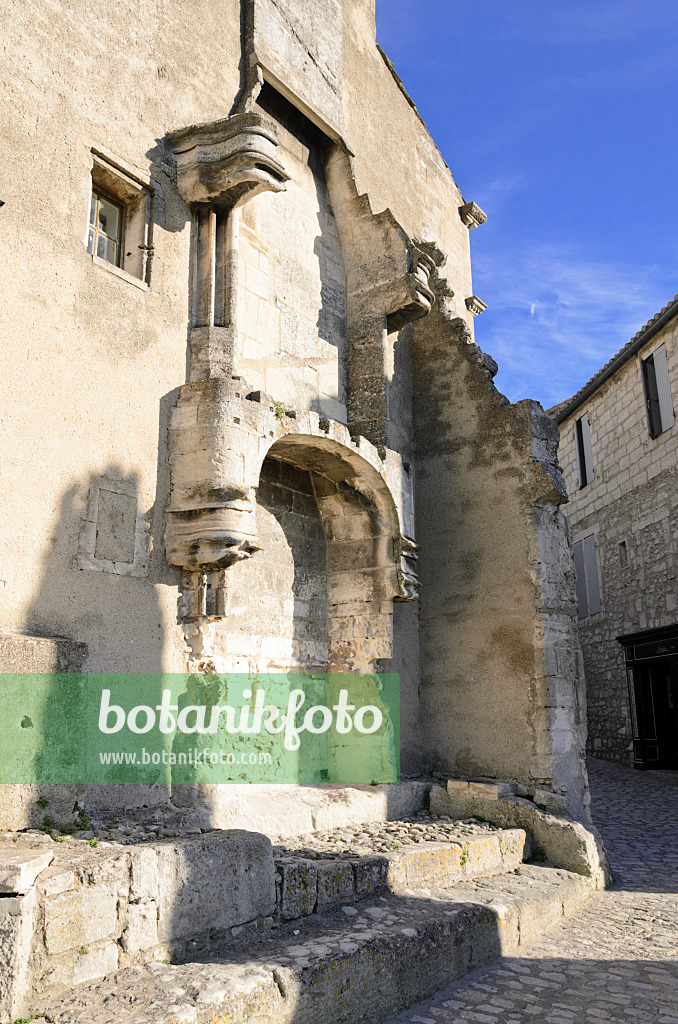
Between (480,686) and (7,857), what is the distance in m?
4.57

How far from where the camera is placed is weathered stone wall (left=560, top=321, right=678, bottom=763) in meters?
12.4

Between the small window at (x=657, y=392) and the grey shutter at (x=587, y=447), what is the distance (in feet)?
6.64

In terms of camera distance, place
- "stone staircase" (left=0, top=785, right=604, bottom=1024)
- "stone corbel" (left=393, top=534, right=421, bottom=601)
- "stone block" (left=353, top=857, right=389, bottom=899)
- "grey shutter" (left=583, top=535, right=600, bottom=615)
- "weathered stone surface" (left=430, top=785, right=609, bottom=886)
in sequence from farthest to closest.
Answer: "grey shutter" (left=583, top=535, right=600, bottom=615), "stone corbel" (left=393, top=534, right=421, bottom=601), "weathered stone surface" (left=430, top=785, right=609, bottom=886), "stone block" (left=353, top=857, right=389, bottom=899), "stone staircase" (left=0, top=785, right=604, bottom=1024)

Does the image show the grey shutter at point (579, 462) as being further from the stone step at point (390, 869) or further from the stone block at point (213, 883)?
the stone block at point (213, 883)

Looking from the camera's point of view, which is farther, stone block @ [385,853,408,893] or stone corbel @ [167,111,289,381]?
stone corbel @ [167,111,289,381]

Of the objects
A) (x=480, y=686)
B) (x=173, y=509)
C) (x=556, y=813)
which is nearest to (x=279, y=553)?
(x=173, y=509)

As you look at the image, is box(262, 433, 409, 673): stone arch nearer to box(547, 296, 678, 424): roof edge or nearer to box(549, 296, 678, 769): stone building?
box(549, 296, 678, 769): stone building

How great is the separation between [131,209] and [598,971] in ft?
17.6

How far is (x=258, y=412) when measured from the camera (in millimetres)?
5359

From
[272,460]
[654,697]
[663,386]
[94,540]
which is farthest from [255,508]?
[654,697]

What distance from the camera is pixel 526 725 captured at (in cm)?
627

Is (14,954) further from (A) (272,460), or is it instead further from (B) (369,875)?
(A) (272,460)

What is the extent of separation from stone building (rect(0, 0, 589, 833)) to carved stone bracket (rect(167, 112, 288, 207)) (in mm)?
17

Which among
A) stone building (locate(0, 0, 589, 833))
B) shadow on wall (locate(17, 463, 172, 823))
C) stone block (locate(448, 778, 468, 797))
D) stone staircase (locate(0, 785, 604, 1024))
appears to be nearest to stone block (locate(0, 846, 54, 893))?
stone staircase (locate(0, 785, 604, 1024))
